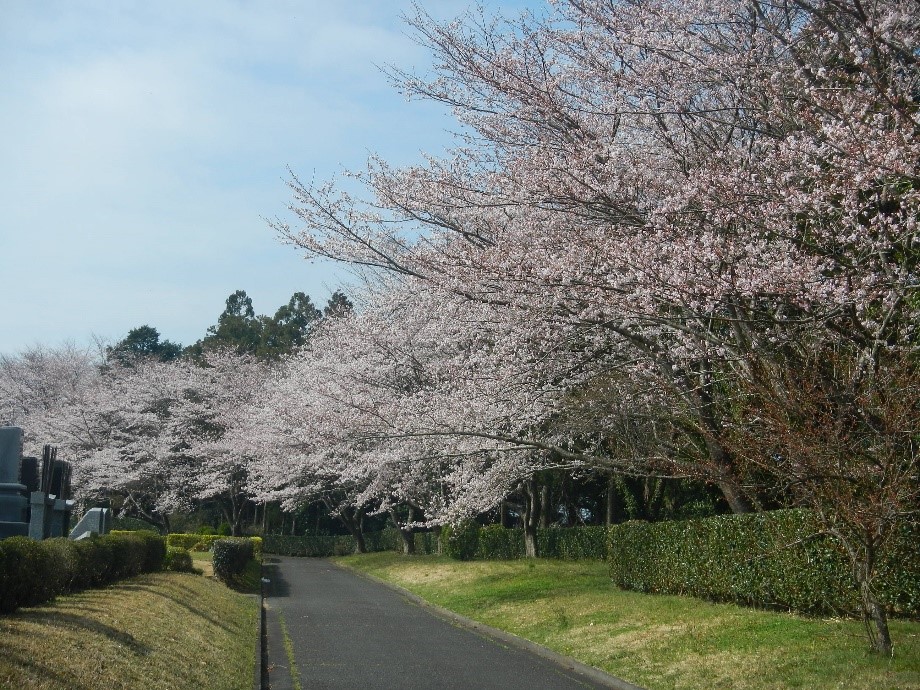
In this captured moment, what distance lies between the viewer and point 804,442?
9.08m

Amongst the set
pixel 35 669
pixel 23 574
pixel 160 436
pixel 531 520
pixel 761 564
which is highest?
pixel 160 436

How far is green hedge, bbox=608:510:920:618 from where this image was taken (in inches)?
402

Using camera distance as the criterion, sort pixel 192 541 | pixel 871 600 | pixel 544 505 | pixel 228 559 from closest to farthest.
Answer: pixel 871 600 → pixel 228 559 → pixel 544 505 → pixel 192 541

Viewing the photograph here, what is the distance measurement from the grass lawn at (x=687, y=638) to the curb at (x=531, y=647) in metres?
0.14

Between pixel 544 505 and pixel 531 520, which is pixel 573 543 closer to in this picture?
pixel 531 520

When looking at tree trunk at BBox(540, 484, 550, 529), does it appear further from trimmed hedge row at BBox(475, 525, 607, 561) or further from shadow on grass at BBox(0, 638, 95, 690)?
shadow on grass at BBox(0, 638, 95, 690)

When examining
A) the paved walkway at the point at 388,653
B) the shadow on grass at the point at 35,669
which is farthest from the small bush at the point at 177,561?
the shadow on grass at the point at 35,669

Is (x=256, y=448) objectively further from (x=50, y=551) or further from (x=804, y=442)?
(x=804, y=442)

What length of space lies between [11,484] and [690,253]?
36.8 feet

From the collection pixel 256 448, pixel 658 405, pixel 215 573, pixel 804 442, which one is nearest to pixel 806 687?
pixel 804 442

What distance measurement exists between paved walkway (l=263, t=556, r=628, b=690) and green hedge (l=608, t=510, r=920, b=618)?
3051mm

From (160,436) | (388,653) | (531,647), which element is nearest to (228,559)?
(388,653)

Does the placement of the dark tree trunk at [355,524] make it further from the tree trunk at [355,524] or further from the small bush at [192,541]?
the small bush at [192,541]

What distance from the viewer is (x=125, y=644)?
8.47 m
